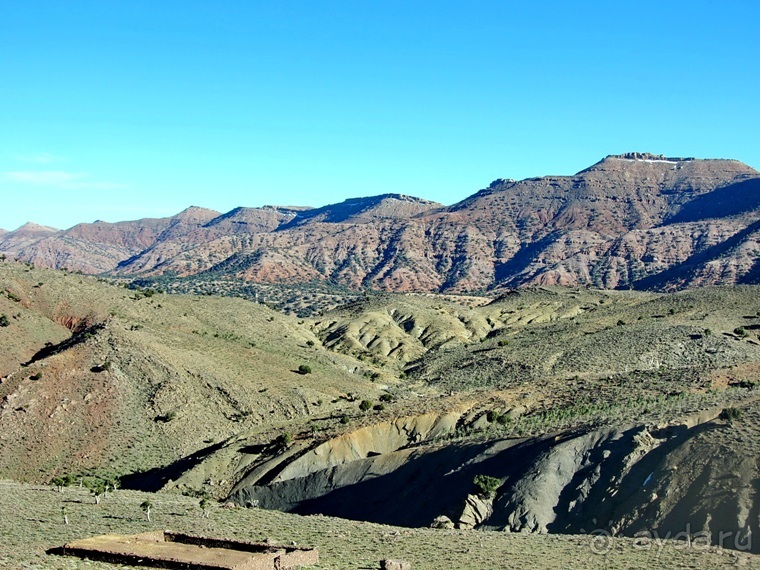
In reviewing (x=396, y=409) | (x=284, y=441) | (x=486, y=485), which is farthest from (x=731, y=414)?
(x=284, y=441)

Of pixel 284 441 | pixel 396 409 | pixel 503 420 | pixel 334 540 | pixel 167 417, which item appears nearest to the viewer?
pixel 334 540

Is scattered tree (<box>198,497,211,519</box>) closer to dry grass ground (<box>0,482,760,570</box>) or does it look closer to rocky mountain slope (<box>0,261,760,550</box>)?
dry grass ground (<box>0,482,760,570</box>)

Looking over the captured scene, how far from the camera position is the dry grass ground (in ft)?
95.8

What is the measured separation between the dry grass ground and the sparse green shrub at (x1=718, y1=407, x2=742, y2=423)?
11045 mm

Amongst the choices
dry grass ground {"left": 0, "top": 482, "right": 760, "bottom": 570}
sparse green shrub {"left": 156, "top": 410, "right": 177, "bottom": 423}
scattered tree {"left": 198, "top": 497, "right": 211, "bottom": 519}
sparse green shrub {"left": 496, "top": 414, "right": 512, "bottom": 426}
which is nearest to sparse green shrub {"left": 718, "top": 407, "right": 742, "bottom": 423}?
dry grass ground {"left": 0, "top": 482, "right": 760, "bottom": 570}

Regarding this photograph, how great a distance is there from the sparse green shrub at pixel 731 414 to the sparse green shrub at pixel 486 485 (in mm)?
12098

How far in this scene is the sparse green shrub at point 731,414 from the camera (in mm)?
40156

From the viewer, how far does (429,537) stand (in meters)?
35.4

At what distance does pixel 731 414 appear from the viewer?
40562 millimetres

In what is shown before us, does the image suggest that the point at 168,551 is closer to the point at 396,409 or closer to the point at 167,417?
the point at 396,409

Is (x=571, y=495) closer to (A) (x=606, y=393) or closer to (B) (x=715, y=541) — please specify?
(B) (x=715, y=541)

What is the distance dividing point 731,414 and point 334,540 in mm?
21443

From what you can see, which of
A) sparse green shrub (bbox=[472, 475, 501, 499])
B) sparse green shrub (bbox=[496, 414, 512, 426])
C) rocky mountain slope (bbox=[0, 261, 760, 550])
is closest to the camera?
rocky mountain slope (bbox=[0, 261, 760, 550])

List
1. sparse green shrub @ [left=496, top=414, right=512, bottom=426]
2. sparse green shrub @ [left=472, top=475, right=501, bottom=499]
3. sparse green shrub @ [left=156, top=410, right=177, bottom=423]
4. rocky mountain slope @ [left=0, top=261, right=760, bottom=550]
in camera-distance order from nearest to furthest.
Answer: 1. rocky mountain slope @ [left=0, top=261, right=760, bottom=550]
2. sparse green shrub @ [left=472, top=475, right=501, bottom=499]
3. sparse green shrub @ [left=496, top=414, right=512, bottom=426]
4. sparse green shrub @ [left=156, top=410, right=177, bottom=423]
